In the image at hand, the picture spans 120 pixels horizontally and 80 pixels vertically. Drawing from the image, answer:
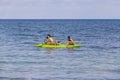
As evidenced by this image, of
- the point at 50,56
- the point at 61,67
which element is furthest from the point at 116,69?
the point at 50,56

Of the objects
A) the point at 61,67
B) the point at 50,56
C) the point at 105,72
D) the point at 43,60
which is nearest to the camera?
the point at 105,72

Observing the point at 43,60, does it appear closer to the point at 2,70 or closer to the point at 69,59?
the point at 69,59

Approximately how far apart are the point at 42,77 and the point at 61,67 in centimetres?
467

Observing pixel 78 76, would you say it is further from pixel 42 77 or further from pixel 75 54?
pixel 75 54

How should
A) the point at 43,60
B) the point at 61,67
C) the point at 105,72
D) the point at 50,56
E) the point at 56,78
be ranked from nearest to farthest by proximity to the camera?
the point at 56,78
the point at 105,72
the point at 61,67
the point at 43,60
the point at 50,56

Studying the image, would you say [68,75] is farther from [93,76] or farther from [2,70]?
[2,70]

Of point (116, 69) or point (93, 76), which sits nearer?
point (93, 76)

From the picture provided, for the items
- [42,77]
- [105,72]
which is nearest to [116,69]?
[105,72]

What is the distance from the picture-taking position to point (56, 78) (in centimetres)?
2709

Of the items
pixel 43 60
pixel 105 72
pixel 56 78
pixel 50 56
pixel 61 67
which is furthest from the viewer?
pixel 50 56

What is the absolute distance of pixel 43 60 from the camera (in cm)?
3662

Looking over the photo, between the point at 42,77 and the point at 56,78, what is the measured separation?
36.7 inches

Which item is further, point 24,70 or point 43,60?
point 43,60

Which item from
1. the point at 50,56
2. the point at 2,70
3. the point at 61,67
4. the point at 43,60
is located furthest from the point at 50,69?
the point at 50,56
